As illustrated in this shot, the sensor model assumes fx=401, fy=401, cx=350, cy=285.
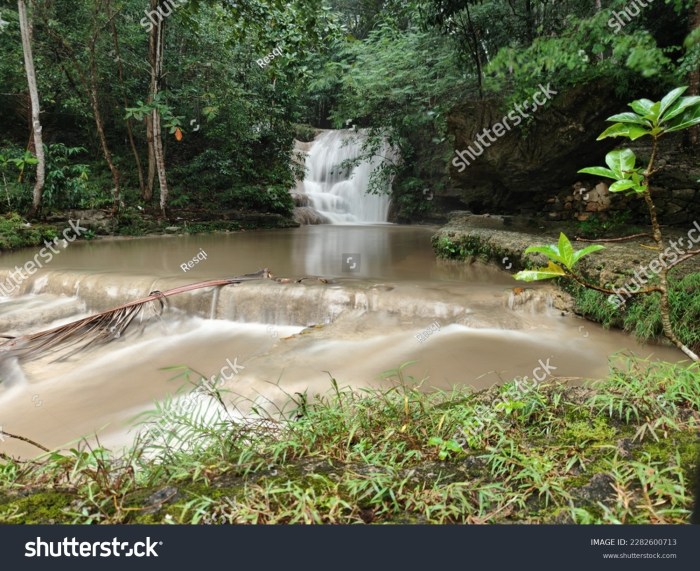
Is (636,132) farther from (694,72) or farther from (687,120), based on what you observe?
(694,72)

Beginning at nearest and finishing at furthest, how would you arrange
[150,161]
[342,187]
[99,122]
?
[99,122] → [150,161] → [342,187]

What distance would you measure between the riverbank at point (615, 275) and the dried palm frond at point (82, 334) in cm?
401

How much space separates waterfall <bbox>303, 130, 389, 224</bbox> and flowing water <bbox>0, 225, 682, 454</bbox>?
390 inches

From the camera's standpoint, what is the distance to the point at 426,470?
1.47 metres

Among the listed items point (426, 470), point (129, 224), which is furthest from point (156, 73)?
point (426, 470)

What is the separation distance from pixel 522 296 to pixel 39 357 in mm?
4939

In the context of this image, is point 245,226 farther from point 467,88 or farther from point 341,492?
point 341,492

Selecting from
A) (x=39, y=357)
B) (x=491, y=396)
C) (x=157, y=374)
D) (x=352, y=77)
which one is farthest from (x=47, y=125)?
(x=491, y=396)

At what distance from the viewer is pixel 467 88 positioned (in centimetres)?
1017

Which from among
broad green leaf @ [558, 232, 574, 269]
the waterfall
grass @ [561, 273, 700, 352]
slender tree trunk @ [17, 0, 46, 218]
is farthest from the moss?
the waterfall

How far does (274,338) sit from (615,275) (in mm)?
3714

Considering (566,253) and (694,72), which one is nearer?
(566,253)

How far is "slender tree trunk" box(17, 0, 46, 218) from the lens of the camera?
8016 millimetres

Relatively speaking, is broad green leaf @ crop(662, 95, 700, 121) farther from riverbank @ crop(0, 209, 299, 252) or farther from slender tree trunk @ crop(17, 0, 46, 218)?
slender tree trunk @ crop(17, 0, 46, 218)
